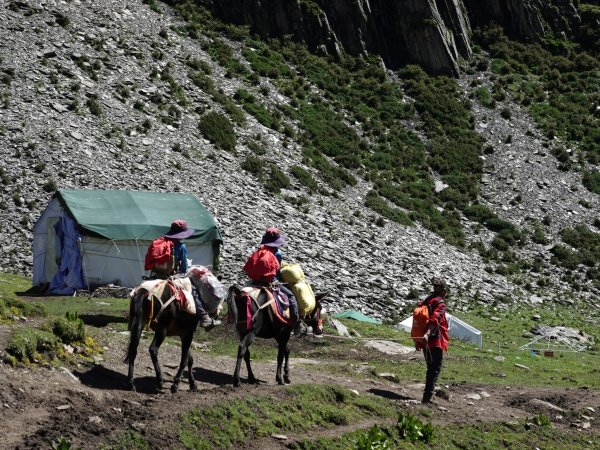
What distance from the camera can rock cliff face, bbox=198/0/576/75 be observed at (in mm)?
61594

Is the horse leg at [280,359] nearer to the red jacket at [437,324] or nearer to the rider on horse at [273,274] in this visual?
the rider on horse at [273,274]

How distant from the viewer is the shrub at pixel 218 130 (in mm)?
46188

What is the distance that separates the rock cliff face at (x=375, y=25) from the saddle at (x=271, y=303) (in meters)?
47.0

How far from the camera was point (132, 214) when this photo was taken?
3033 centimetres

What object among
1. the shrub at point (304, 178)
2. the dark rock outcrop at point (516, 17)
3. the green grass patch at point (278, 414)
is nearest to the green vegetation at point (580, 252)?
the shrub at point (304, 178)

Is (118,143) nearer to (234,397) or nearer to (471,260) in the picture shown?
(471,260)

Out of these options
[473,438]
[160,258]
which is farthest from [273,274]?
[473,438]

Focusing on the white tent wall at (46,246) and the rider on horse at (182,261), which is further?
the white tent wall at (46,246)

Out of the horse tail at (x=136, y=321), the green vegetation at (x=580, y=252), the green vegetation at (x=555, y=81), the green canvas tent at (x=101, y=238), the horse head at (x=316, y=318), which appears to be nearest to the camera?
the horse tail at (x=136, y=321)

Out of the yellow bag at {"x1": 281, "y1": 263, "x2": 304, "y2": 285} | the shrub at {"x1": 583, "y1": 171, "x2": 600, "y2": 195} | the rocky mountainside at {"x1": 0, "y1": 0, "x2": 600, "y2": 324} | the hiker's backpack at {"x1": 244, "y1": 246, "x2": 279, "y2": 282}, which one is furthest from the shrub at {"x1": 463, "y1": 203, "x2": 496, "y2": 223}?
the hiker's backpack at {"x1": 244, "y1": 246, "x2": 279, "y2": 282}

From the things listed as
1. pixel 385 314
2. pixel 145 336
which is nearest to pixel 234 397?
pixel 145 336

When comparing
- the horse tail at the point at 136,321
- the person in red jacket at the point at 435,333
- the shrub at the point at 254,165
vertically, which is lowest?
the shrub at the point at 254,165

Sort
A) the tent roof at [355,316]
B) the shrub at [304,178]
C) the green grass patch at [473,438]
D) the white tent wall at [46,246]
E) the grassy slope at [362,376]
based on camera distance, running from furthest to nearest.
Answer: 1. the shrub at [304,178]
2. the tent roof at [355,316]
3. the white tent wall at [46,246]
4. the green grass patch at [473,438]
5. the grassy slope at [362,376]

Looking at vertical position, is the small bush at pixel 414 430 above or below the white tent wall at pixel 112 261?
above
